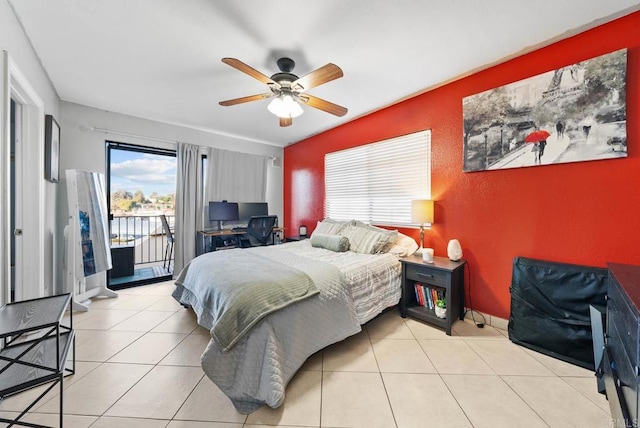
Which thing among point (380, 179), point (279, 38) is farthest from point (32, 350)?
point (380, 179)

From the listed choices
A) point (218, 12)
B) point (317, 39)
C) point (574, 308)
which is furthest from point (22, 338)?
point (574, 308)

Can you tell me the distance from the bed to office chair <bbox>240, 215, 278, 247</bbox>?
125 cm

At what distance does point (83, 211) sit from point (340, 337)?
3.30 metres

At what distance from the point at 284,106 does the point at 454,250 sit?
2191mm

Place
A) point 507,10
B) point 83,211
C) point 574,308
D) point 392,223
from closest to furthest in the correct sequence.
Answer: point 507,10, point 574,308, point 83,211, point 392,223

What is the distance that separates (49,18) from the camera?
5.71 feet

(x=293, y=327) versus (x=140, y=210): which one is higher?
(x=140, y=210)

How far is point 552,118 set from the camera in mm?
1988

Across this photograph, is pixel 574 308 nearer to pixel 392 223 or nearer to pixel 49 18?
pixel 392 223

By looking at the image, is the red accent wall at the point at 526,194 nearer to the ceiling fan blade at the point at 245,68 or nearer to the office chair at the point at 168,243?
the ceiling fan blade at the point at 245,68

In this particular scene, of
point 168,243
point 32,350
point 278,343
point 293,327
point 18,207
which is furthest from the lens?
point 168,243

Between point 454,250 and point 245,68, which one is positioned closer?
point 245,68

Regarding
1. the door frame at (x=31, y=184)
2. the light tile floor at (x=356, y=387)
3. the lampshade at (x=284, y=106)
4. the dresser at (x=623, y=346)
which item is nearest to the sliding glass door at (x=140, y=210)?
the door frame at (x=31, y=184)

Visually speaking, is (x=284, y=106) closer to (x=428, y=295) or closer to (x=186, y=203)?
(x=428, y=295)
